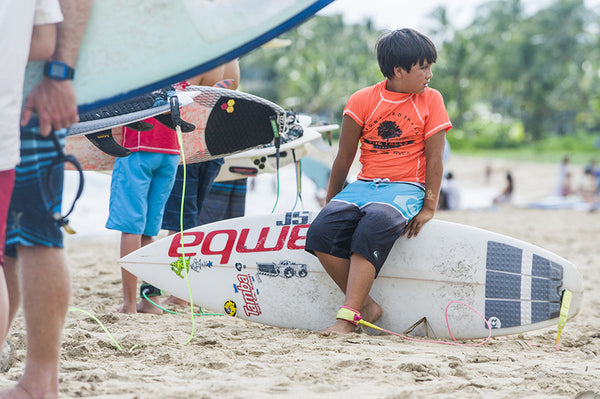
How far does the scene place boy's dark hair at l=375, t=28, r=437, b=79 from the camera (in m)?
2.87

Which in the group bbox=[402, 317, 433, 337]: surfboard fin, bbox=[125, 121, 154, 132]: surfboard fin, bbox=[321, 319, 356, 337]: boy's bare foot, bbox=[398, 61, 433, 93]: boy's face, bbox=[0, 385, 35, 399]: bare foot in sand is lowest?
bbox=[402, 317, 433, 337]: surfboard fin

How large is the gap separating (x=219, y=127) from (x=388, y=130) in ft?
3.85

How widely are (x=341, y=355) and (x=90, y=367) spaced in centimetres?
90

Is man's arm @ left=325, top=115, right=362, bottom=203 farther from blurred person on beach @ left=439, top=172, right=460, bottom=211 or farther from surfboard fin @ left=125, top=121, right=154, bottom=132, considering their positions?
blurred person on beach @ left=439, top=172, right=460, bottom=211

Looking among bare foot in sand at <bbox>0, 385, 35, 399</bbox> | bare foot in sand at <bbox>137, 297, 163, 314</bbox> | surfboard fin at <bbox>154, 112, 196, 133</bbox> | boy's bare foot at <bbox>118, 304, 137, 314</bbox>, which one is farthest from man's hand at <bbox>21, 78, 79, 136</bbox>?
bare foot in sand at <bbox>137, 297, 163, 314</bbox>

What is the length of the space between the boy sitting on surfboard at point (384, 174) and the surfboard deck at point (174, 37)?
102 cm

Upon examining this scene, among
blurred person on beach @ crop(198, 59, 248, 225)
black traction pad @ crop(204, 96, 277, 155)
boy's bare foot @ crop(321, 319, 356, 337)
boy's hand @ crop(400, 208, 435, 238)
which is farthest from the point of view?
blurred person on beach @ crop(198, 59, 248, 225)

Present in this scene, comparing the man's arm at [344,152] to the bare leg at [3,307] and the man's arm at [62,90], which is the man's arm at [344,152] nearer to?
the man's arm at [62,90]

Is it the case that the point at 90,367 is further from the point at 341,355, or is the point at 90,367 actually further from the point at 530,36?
the point at 530,36

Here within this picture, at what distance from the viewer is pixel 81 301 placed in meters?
3.60

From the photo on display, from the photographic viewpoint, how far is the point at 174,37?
6.45ft

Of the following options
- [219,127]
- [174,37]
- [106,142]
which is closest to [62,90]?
[174,37]

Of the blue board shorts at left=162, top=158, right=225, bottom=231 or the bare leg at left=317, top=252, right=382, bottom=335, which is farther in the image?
the blue board shorts at left=162, top=158, right=225, bottom=231

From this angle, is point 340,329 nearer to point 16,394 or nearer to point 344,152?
point 344,152
